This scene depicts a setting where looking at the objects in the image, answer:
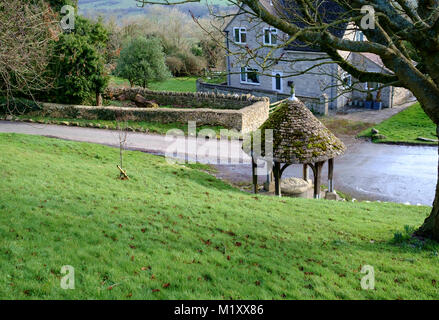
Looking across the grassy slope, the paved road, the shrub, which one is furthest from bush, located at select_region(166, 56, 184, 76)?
the grassy slope

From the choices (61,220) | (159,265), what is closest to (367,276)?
(159,265)

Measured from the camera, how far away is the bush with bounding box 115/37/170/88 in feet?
121

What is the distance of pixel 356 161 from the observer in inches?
976

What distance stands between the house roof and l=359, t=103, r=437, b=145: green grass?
1208 cm

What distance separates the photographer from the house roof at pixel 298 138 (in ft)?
55.4

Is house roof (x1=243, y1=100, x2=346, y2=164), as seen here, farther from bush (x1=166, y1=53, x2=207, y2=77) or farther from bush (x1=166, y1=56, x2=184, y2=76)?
bush (x1=166, y1=56, x2=184, y2=76)

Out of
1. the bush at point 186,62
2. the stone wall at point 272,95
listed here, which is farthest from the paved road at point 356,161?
the bush at point 186,62

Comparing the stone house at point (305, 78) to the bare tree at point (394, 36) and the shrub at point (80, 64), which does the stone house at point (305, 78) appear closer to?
the shrub at point (80, 64)

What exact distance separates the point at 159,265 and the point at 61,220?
11.1ft

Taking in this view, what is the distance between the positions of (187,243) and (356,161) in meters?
17.2

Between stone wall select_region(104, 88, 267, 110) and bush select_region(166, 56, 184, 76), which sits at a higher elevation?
bush select_region(166, 56, 184, 76)

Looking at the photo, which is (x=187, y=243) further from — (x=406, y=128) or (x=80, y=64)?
(x=406, y=128)

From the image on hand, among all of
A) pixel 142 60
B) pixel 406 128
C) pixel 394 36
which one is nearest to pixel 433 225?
pixel 394 36
